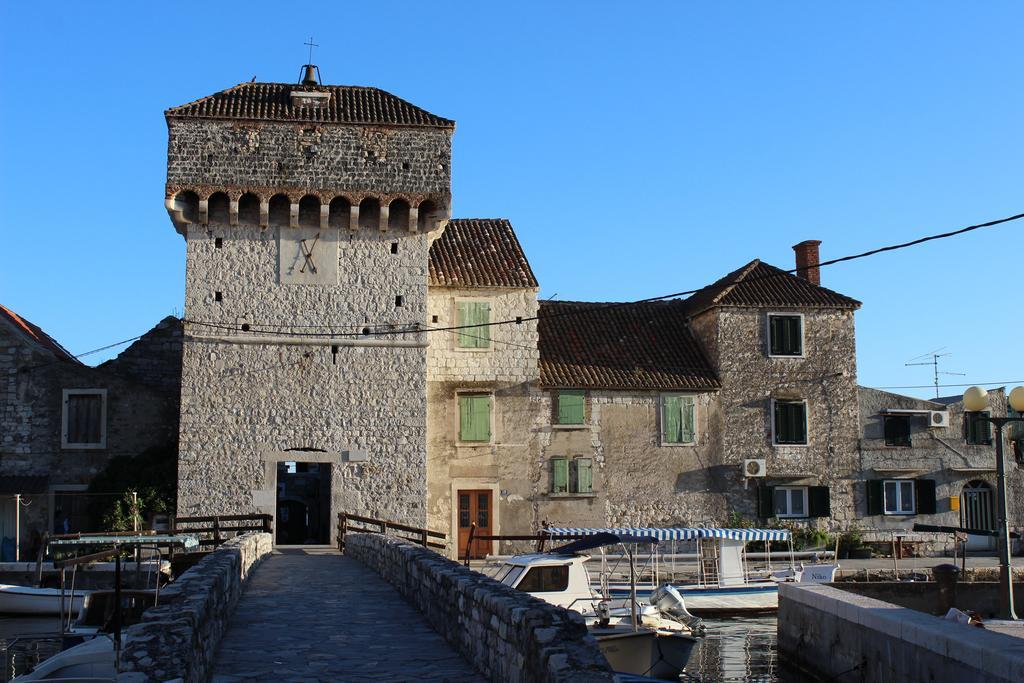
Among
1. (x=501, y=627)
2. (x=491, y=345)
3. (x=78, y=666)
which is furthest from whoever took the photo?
(x=491, y=345)

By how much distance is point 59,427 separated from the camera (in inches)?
1276

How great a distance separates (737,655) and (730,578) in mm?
5998

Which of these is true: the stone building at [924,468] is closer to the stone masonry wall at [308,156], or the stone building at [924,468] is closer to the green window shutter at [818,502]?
the green window shutter at [818,502]

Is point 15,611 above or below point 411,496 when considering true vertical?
below

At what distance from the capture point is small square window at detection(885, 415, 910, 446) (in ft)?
119

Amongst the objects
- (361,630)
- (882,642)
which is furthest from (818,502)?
(361,630)

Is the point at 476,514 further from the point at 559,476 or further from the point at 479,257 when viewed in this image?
the point at 479,257

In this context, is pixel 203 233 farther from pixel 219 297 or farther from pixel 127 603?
pixel 127 603

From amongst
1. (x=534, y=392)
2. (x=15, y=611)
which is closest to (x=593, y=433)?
(x=534, y=392)

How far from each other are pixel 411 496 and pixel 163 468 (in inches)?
278

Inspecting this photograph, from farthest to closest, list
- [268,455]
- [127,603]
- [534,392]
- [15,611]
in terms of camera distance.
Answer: [534,392]
[268,455]
[15,611]
[127,603]

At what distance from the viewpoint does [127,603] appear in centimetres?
2027

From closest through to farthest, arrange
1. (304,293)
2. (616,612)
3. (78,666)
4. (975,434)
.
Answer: (78,666)
(616,612)
(304,293)
(975,434)

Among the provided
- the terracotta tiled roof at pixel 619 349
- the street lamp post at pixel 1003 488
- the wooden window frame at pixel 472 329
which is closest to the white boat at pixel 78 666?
the street lamp post at pixel 1003 488
